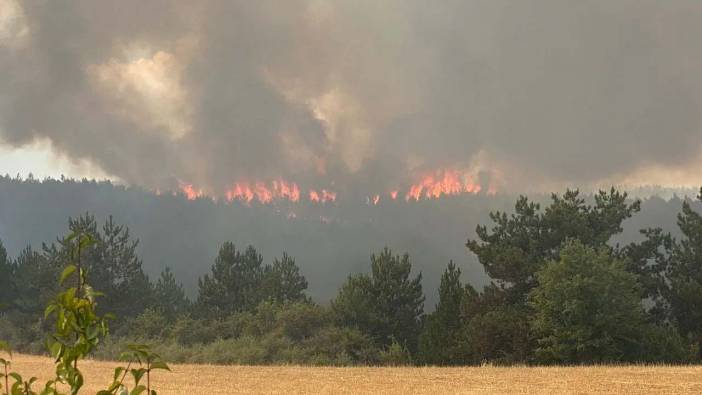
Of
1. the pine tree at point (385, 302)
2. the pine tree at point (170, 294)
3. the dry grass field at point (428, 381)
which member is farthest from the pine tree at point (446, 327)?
the pine tree at point (170, 294)

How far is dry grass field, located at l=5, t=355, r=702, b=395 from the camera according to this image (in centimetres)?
2661

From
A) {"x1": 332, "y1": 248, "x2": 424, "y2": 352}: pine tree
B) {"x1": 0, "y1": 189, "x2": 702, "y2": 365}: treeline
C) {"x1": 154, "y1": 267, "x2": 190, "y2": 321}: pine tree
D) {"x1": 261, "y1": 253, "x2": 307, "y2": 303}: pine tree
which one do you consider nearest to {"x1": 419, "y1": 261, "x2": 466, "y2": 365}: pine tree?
{"x1": 0, "y1": 189, "x2": 702, "y2": 365}: treeline

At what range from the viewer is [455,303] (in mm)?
60188

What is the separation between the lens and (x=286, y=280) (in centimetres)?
8062

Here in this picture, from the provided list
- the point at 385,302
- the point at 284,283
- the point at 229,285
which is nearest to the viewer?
the point at 385,302

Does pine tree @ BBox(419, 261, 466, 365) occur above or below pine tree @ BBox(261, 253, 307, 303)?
below

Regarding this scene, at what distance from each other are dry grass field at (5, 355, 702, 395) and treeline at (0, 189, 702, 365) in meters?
8.91

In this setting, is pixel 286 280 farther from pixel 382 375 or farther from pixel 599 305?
pixel 382 375

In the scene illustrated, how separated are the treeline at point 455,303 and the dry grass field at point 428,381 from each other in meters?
8.91

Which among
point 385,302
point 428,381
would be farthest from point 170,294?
point 428,381

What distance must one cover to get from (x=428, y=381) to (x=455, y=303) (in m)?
30.6

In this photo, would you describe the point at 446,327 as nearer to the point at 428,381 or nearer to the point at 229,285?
the point at 428,381

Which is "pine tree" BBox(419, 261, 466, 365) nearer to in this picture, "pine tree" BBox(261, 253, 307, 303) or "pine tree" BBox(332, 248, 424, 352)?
"pine tree" BBox(332, 248, 424, 352)

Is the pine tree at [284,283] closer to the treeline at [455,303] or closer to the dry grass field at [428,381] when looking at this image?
the treeline at [455,303]
